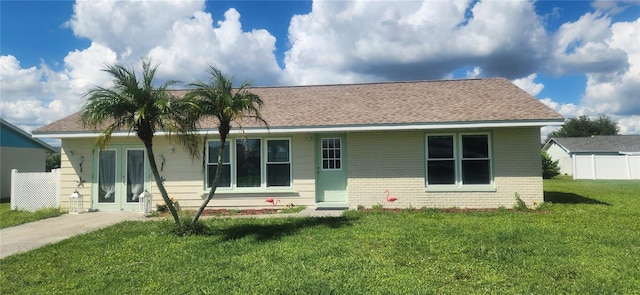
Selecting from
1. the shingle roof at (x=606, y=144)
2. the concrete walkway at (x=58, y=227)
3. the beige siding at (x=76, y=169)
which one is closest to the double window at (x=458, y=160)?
the concrete walkway at (x=58, y=227)

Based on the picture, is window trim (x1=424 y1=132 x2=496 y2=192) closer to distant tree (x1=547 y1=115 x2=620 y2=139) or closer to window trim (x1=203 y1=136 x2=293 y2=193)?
window trim (x1=203 y1=136 x2=293 y2=193)

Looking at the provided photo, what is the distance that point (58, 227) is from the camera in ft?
31.0

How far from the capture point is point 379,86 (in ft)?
47.6

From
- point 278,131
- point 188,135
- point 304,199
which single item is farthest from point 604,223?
point 188,135

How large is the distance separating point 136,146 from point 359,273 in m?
9.48

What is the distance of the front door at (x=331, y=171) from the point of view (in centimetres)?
1187

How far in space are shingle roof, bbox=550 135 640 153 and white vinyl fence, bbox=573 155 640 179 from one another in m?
8.90

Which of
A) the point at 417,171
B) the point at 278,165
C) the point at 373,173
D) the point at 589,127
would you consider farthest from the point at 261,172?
the point at 589,127

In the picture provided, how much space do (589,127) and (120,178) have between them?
76608 mm

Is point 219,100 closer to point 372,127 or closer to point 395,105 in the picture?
point 372,127

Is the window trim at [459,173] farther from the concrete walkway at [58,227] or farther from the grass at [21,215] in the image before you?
the grass at [21,215]

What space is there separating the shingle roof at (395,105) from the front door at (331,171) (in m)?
0.82

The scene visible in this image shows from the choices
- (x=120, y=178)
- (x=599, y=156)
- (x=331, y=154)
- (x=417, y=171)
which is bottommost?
(x=120, y=178)

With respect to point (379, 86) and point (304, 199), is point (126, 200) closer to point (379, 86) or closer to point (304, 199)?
point (304, 199)
